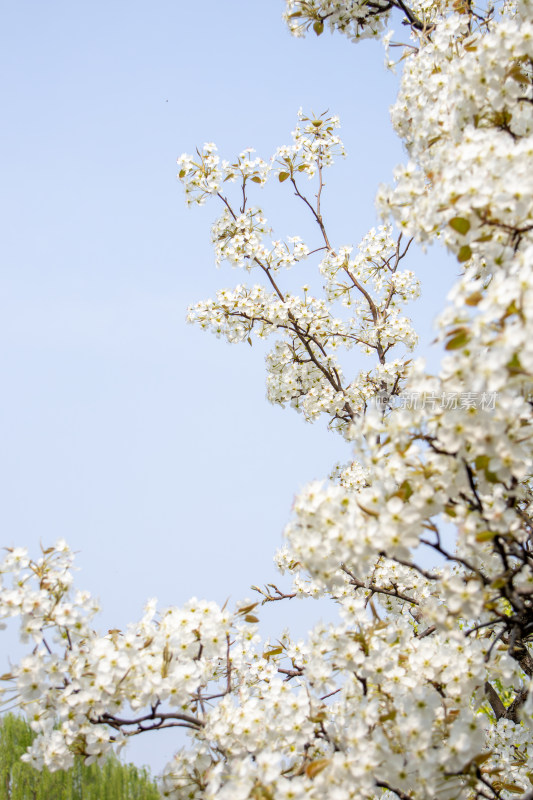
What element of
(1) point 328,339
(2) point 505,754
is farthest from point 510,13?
(2) point 505,754

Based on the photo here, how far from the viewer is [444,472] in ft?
8.64

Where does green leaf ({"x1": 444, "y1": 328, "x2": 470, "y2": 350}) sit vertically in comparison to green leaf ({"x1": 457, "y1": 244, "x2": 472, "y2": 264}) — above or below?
below

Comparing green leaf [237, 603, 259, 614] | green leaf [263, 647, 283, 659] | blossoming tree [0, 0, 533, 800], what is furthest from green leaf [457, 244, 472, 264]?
green leaf [263, 647, 283, 659]

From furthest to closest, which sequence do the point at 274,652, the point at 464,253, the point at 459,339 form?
the point at 274,652 < the point at 464,253 < the point at 459,339

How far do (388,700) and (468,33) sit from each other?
3.89m

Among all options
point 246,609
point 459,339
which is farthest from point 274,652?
point 459,339

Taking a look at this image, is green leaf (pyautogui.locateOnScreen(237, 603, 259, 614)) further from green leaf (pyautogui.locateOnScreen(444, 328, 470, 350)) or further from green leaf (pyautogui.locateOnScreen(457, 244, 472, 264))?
green leaf (pyautogui.locateOnScreen(457, 244, 472, 264))

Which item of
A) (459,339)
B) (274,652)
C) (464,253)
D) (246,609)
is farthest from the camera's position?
(274,652)

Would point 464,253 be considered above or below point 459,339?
above

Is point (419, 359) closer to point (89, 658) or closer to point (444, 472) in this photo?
→ point (444, 472)

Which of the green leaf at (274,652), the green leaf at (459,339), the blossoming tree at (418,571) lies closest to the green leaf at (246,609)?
the blossoming tree at (418,571)

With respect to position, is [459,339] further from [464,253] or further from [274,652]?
[274,652]

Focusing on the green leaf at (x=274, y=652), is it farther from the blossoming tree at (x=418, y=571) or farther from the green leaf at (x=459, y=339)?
the green leaf at (x=459, y=339)

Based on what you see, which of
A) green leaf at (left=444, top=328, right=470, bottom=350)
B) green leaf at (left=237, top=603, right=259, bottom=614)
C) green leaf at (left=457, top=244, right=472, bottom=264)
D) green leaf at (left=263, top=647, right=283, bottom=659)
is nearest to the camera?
green leaf at (left=444, top=328, right=470, bottom=350)
